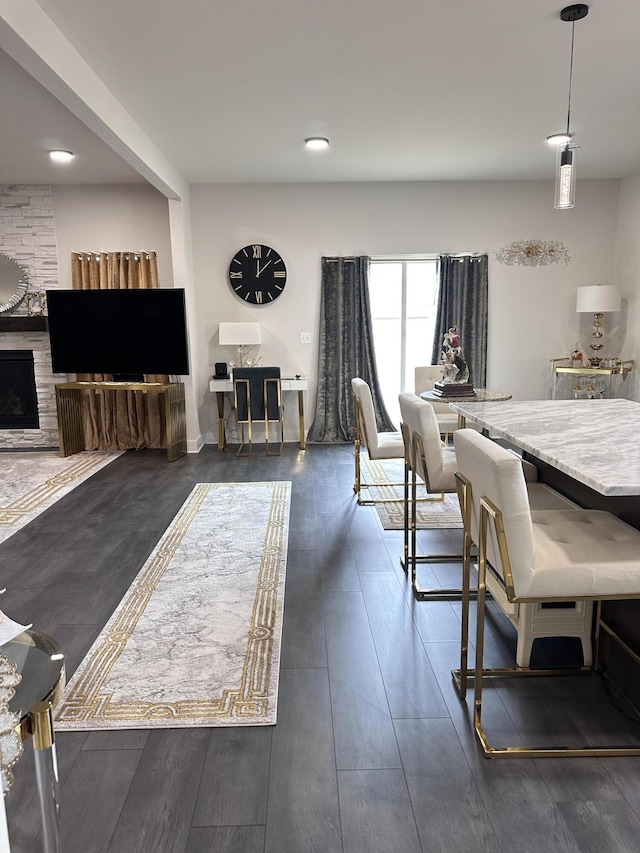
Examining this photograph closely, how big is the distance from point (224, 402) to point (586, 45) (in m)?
4.53

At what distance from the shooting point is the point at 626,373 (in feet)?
20.3

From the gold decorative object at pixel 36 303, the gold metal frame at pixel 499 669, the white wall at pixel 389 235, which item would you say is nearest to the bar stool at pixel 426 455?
the gold metal frame at pixel 499 669

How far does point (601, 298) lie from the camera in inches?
230

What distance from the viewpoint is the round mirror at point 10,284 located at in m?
6.21

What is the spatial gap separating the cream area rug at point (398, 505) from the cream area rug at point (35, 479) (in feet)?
7.92

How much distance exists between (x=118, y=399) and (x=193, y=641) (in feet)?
14.4

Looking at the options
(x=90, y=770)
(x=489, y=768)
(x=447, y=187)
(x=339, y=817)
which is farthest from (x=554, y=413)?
(x=447, y=187)

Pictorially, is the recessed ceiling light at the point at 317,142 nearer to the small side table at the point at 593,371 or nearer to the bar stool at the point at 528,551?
the small side table at the point at 593,371

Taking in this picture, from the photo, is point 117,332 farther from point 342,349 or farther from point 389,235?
point 389,235

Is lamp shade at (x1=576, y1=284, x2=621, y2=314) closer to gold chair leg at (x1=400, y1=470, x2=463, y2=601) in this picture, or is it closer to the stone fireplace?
gold chair leg at (x1=400, y1=470, x2=463, y2=601)

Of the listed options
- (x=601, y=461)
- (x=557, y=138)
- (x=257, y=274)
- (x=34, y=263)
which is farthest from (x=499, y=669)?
(x=34, y=263)

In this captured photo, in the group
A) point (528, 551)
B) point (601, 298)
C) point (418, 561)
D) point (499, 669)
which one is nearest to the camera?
point (528, 551)

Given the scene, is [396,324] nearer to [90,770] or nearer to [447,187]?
[447,187]

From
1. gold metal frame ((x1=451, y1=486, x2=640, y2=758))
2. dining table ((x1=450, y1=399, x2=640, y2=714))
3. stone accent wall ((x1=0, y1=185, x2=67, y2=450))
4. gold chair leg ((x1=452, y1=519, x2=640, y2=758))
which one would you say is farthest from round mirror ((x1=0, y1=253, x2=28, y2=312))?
gold chair leg ((x1=452, y1=519, x2=640, y2=758))
